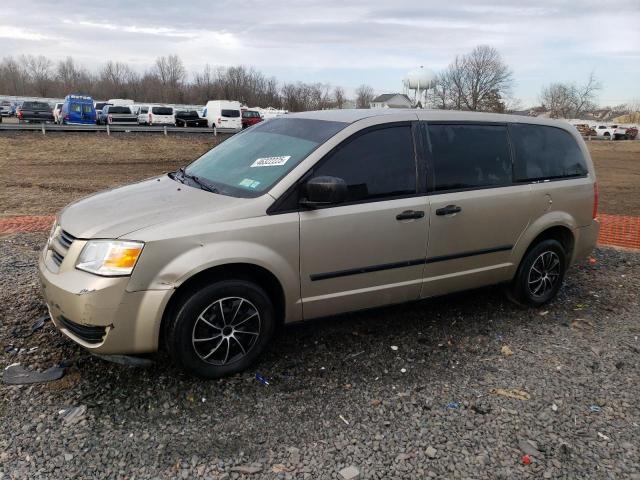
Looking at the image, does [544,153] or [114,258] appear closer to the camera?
[114,258]

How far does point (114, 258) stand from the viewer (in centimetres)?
304

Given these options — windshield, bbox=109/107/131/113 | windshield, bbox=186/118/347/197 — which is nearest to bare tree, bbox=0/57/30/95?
windshield, bbox=109/107/131/113

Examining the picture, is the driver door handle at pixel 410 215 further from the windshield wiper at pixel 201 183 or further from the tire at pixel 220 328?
the windshield wiper at pixel 201 183

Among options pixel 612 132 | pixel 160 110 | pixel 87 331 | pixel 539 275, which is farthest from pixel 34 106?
pixel 612 132

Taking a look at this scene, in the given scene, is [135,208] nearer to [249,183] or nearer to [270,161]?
[249,183]

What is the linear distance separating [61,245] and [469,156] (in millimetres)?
3150

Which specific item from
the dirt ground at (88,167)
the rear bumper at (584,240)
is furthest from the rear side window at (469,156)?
the dirt ground at (88,167)

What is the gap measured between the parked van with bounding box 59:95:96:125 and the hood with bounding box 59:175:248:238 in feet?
105

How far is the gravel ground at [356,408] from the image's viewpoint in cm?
272

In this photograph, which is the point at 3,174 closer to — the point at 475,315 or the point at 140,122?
the point at 475,315

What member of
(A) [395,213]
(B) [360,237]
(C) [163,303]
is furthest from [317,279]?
(C) [163,303]

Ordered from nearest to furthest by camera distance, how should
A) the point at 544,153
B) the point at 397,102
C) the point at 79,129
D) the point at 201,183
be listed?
the point at 201,183
the point at 544,153
the point at 397,102
the point at 79,129

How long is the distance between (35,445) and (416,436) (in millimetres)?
2083

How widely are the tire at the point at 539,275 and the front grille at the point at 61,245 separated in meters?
3.71
